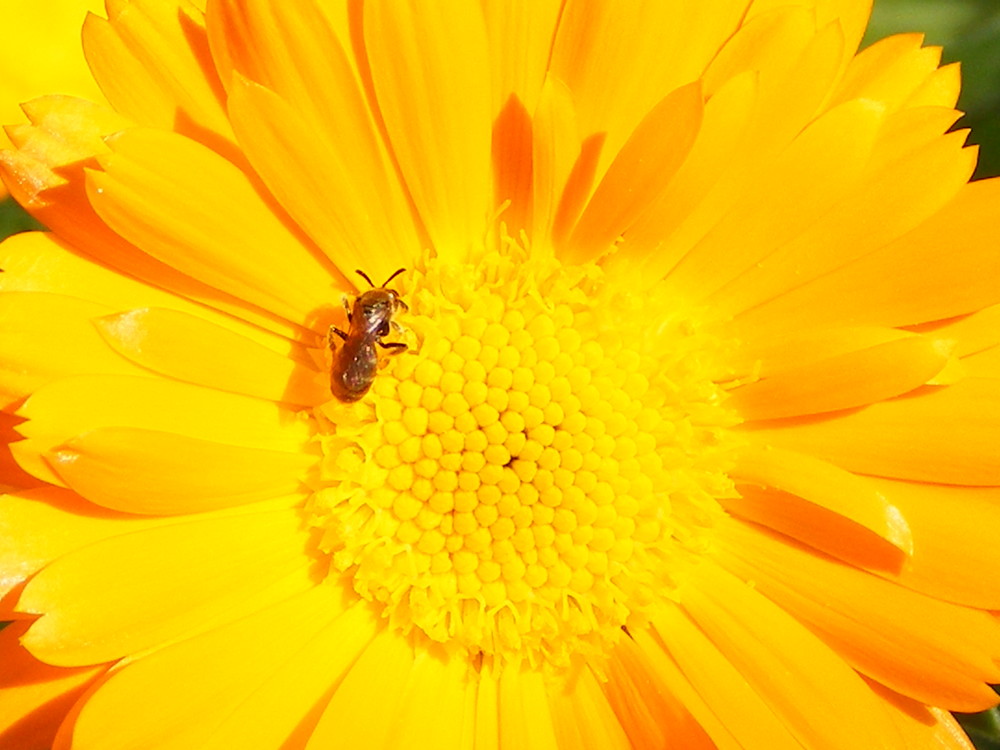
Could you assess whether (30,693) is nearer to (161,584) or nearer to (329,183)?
(161,584)

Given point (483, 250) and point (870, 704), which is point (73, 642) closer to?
point (483, 250)

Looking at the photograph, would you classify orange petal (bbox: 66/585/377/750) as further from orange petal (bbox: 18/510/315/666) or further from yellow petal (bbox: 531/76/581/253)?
yellow petal (bbox: 531/76/581/253)

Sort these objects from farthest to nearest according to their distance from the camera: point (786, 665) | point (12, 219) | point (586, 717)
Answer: point (12, 219) < point (586, 717) < point (786, 665)

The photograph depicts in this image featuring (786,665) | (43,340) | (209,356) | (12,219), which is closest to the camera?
(43,340)

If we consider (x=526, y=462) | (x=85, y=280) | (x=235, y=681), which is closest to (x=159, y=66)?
(x=85, y=280)

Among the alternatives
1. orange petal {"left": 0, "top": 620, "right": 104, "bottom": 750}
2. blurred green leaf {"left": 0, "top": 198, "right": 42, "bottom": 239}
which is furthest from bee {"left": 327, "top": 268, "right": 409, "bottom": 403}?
blurred green leaf {"left": 0, "top": 198, "right": 42, "bottom": 239}
